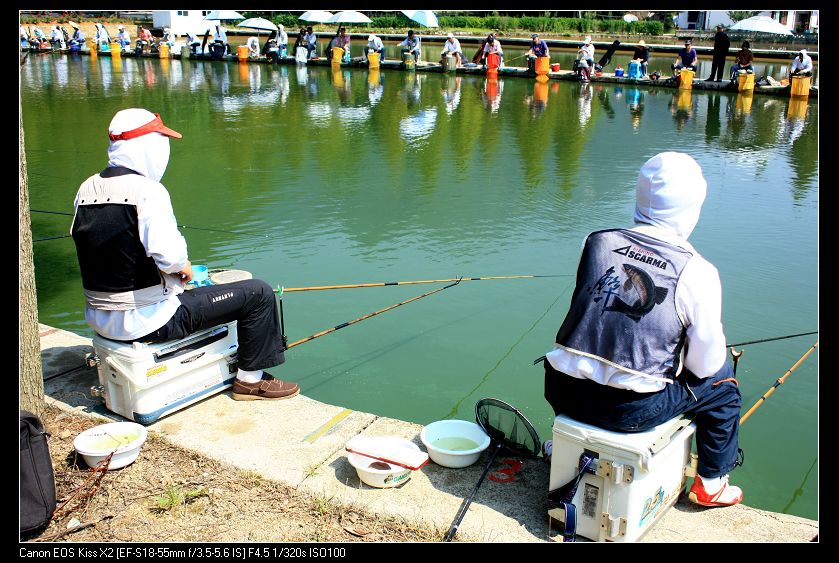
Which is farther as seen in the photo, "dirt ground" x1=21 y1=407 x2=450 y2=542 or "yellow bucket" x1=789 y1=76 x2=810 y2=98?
"yellow bucket" x1=789 y1=76 x2=810 y2=98

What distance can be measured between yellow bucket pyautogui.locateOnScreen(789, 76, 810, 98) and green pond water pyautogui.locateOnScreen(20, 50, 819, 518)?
1935 mm

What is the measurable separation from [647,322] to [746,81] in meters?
19.6

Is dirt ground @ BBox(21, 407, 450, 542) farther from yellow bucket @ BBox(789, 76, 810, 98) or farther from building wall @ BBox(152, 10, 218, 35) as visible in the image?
building wall @ BBox(152, 10, 218, 35)

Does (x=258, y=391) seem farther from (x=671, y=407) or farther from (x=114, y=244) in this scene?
(x=671, y=407)

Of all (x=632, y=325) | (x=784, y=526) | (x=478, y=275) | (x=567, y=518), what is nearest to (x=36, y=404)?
(x=567, y=518)

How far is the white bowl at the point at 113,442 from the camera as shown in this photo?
10.6ft

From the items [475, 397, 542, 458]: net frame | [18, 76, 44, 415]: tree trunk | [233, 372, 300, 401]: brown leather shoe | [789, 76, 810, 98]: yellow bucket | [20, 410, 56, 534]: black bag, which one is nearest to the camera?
[20, 410, 56, 534]: black bag

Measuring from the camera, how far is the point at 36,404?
3650mm

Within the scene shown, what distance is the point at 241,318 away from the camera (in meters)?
3.84

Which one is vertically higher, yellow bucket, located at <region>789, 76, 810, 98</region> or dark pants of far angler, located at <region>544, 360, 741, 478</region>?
yellow bucket, located at <region>789, 76, 810, 98</region>

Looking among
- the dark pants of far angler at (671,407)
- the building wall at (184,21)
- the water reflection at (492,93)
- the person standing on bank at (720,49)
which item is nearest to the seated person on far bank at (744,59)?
the person standing on bank at (720,49)

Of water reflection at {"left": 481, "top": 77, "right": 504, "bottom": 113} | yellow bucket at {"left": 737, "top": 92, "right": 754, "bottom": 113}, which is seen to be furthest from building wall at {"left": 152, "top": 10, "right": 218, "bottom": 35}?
yellow bucket at {"left": 737, "top": 92, "right": 754, "bottom": 113}

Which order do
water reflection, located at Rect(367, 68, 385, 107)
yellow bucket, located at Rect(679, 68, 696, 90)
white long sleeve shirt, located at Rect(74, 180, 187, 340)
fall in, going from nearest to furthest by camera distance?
1. white long sleeve shirt, located at Rect(74, 180, 187, 340)
2. water reflection, located at Rect(367, 68, 385, 107)
3. yellow bucket, located at Rect(679, 68, 696, 90)

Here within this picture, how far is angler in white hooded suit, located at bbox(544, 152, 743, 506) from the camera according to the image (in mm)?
2619
